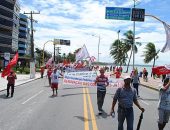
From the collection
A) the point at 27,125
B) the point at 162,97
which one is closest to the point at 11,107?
the point at 27,125

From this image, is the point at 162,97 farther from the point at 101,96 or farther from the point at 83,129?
the point at 101,96

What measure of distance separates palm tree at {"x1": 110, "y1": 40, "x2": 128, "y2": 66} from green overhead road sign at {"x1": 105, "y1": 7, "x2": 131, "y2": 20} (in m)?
72.0

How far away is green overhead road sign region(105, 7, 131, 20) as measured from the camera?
3042 cm

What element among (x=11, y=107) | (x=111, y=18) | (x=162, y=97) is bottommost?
(x=11, y=107)

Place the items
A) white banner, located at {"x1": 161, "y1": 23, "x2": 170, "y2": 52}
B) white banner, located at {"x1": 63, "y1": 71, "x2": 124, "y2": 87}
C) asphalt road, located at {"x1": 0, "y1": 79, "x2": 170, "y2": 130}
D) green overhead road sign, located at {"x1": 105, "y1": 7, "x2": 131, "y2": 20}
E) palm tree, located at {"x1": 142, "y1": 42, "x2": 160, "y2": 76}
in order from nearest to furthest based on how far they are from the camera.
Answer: asphalt road, located at {"x1": 0, "y1": 79, "x2": 170, "y2": 130} < white banner, located at {"x1": 161, "y1": 23, "x2": 170, "y2": 52} < white banner, located at {"x1": 63, "y1": 71, "x2": 124, "y2": 87} < green overhead road sign, located at {"x1": 105, "y1": 7, "x2": 131, "y2": 20} < palm tree, located at {"x1": 142, "y1": 42, "x2": 160, "y2": 76}

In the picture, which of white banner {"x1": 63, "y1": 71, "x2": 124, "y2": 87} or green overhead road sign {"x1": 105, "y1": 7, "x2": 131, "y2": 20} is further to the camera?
green overhead road sign {"x1": 105, "y1": 7, "x2": 131, "y2": 20}

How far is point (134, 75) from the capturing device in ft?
77.3

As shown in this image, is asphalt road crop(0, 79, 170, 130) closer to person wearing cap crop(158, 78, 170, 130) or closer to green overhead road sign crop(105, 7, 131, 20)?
person wearing cap crop(158, 78, 170, 130)

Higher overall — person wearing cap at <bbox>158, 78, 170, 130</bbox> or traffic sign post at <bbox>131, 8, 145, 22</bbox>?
traffic sign post at <bbox>131, 8, 145, 22</bbox>

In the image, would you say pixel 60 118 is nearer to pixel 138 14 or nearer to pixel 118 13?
pixel 138 14

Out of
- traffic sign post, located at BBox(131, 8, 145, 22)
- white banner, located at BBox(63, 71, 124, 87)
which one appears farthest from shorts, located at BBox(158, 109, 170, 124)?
traffic sign post, located at BBox(131, 8, 145, 22)

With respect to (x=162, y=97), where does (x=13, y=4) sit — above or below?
above

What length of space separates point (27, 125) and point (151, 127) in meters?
3.75

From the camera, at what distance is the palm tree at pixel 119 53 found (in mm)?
105294
